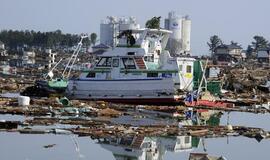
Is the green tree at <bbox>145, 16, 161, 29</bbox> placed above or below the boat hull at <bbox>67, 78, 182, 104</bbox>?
above

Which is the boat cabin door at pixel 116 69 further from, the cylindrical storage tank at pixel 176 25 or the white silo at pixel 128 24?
the cylindrical storage tank at pixel 176 25


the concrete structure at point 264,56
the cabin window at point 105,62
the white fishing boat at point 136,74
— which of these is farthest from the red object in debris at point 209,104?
the concrete structure at point 264,56

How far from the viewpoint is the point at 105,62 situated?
36656mm

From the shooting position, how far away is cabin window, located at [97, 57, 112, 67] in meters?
36.4

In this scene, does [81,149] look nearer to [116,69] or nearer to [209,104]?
[116,69]

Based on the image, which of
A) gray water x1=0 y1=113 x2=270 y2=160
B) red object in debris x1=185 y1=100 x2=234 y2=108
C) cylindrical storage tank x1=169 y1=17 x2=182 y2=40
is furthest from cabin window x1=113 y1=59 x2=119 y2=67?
cylindrical storage tank x1=169 y1=17 x2=182 y2=40

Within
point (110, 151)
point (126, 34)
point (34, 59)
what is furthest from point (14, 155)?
point (34, 59)

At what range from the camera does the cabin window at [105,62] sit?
3644cm

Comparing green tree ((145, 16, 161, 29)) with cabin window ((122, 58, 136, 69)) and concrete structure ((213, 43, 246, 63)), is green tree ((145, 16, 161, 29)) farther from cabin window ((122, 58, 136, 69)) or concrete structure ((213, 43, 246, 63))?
concrete structure ((213, 43, 246, 63))

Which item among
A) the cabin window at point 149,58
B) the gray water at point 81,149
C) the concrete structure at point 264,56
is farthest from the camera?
the concrete structure at point 264,56

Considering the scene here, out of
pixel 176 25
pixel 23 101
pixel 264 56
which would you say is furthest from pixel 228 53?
pixel 23 101

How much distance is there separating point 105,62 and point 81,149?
16.9 meters

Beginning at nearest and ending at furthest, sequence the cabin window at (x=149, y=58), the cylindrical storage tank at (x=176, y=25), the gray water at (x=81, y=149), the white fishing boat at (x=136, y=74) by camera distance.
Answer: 1. the gray water at (x=81, y=149)
2. the white fishing boat at (x=136, y=74)
3. the cabin window at (x=149, y=58)
4. the cylindrical storage tank at (x=176, y=25)

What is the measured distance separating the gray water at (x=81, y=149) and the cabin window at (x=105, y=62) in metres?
14.1
